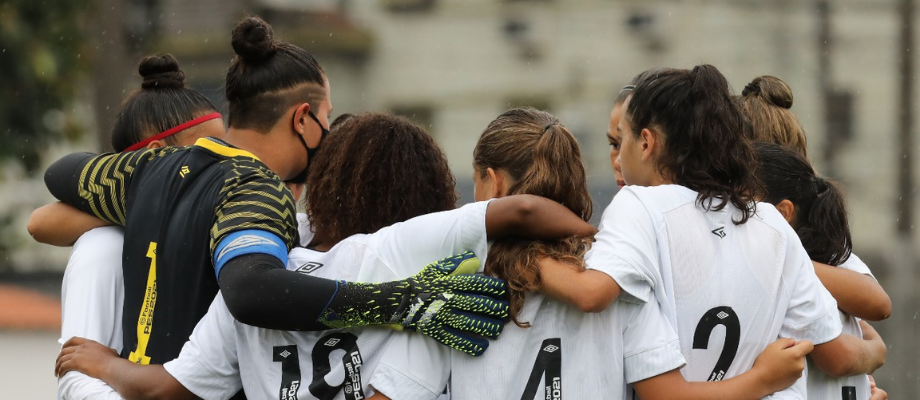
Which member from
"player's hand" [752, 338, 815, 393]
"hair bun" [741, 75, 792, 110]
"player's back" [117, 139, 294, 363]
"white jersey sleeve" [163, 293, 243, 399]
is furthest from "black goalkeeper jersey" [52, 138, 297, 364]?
"hair bun" [741, 75, 792, 110]

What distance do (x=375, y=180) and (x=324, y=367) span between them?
0.43 m

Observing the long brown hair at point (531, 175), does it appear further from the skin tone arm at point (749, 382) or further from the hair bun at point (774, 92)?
the hair bun at point (774, 92)

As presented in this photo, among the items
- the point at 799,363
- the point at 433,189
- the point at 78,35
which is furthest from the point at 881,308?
the point at 78,35

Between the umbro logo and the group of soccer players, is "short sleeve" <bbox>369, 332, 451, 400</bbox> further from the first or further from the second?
the umbro logo

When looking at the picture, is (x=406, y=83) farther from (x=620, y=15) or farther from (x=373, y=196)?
(x=373, y=196)

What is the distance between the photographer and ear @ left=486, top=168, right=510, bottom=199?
7.80 ft

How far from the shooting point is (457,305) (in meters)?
2.17

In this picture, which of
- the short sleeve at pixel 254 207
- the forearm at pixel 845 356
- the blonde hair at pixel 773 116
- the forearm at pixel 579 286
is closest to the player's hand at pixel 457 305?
the forearm at pixel 579 286

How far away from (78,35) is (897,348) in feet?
27.3

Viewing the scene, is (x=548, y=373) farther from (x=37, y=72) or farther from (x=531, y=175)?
(x=37, y=72)

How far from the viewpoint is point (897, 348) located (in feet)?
34.2

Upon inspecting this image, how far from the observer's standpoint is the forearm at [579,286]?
7.09 feet

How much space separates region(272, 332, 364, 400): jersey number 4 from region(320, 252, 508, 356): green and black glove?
0.31 feet

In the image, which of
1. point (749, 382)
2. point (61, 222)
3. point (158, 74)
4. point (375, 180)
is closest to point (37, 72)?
point (158, 74)
